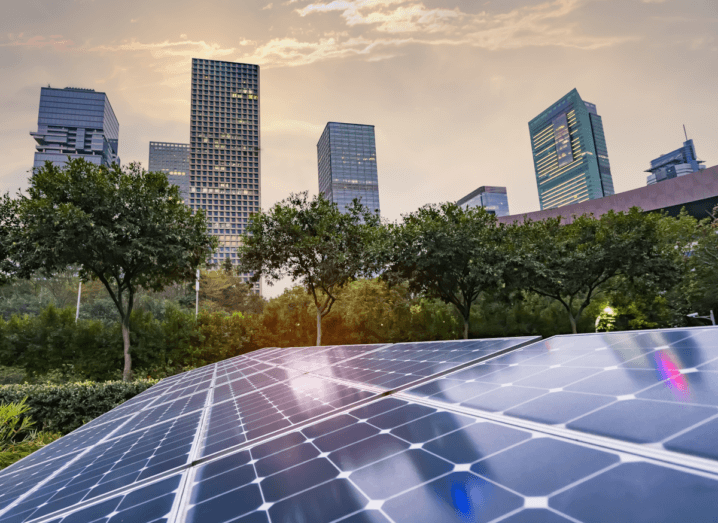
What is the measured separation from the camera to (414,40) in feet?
270

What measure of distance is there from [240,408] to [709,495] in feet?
15.3

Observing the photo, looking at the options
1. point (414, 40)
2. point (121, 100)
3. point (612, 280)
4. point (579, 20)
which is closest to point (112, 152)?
point (121, 100)

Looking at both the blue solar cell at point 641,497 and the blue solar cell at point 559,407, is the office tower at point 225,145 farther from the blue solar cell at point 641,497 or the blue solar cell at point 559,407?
the blue solar cell at point 641,497

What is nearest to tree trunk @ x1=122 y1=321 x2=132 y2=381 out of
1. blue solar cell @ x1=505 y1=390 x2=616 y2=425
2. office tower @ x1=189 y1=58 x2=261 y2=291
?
blue solar cell @ x1=505 y1=390 x2=616 y2=425

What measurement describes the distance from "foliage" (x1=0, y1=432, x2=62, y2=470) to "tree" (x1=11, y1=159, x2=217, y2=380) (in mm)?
5202

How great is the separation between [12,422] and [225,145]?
584 ft

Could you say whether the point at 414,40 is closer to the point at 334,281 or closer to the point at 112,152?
the point at 334,281

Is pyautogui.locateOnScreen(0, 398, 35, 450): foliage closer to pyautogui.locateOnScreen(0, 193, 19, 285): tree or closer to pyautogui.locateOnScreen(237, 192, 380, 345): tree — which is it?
pyautogui.locateOnScreen(0, 193, 19, 285): tree

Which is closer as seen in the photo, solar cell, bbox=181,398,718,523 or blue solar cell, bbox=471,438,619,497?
solar cell, bbox=181,398,718,523

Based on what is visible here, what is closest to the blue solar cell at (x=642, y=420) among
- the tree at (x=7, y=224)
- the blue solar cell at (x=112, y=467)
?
the blue solar cell at (x=112, y=467)

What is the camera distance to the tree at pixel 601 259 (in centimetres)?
2212

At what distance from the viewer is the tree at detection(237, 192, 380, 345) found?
24.9m

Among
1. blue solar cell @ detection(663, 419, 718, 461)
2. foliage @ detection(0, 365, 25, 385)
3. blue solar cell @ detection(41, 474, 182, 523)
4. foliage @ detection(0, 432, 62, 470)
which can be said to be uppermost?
blue solar cell @ detection(663, 419, 718, 461)

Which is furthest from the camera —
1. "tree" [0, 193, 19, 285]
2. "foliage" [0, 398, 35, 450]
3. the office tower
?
the office tower
